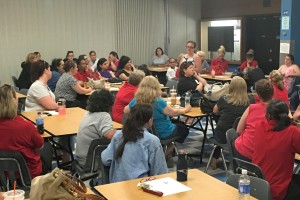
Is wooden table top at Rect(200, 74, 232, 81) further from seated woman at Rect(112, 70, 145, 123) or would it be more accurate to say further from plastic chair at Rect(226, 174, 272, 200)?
plastic chair at Rect(226, 174, 272, 200)

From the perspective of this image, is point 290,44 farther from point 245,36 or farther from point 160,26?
point 160,26

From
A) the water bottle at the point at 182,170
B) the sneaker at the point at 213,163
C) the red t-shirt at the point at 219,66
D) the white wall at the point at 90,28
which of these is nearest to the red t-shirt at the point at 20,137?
the water bottle at the point at 182,170

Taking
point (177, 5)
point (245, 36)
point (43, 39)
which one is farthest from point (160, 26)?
point (43, 39)

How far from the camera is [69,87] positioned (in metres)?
6.90

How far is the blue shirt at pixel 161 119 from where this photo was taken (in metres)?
5.00

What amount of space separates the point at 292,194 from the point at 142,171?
46.7 inches

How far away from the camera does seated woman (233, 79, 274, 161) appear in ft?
12.5

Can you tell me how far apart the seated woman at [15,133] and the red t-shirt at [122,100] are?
76.9 inches

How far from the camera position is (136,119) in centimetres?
326

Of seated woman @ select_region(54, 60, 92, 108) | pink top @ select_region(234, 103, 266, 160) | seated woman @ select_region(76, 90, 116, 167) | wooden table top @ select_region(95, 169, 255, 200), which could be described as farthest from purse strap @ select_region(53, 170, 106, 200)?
seated woman @ select_region(54, 60, 92, 108)

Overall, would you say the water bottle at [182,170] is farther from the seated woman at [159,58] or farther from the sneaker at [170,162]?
the seated woman at [159,58]

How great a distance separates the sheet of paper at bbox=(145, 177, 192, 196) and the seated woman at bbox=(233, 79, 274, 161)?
108cm

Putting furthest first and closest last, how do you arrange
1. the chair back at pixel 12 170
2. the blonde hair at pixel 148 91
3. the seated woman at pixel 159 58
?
the seated woman at pixel 159 58
the blonde hair at pixel 148 91
the chair back at pixel 12 170

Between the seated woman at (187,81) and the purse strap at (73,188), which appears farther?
the seated woman at (187,81)
